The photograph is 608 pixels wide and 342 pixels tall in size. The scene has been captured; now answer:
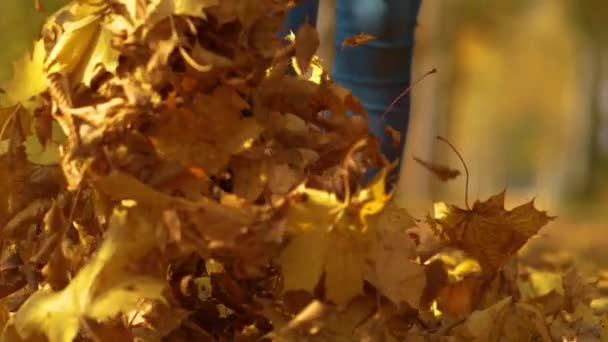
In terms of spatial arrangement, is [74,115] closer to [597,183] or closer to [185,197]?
[185,197]

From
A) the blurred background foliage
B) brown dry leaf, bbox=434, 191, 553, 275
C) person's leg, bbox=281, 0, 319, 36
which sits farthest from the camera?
the blurred background foliage

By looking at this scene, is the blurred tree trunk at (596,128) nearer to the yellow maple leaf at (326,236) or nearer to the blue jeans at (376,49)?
the blue jeans at (376,49)

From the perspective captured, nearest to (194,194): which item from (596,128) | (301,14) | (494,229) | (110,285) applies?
(110,285)

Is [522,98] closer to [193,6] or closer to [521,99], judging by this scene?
[521,99]

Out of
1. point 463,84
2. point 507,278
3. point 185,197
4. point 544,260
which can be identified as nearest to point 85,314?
point 185,197

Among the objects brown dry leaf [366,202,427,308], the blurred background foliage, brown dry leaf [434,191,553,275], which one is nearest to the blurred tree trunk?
the blurred background foliage

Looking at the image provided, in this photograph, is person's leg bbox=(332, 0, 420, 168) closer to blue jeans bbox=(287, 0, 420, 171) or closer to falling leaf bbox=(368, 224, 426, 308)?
blue jeans bbox=(287, 0, 420, 171)

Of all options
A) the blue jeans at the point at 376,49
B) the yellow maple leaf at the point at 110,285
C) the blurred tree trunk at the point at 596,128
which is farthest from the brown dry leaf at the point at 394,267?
the blurred tree trunk at the point at 596,128
